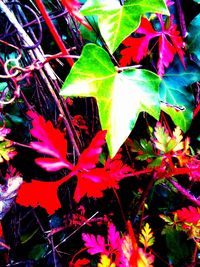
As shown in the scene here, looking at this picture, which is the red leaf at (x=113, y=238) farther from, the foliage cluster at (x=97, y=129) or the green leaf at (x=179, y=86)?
the green leaf at (x=179, y=86)

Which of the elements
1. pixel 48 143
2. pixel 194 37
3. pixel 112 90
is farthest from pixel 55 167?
pixel 194 37

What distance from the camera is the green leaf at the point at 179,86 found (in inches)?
29.8

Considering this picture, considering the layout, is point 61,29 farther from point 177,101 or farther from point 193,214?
point 193,214

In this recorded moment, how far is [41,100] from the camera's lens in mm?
660

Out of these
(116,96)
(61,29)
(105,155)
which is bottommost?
(105,155)

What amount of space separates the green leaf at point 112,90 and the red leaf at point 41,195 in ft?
0.46

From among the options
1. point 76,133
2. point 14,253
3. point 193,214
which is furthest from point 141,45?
point 14,253

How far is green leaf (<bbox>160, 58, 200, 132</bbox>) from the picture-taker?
0.76 metres

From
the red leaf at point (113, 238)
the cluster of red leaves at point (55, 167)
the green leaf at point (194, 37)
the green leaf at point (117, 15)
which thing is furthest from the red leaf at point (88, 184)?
the green leaf at point (194, 37)

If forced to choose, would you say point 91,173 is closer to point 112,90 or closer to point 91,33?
point 112,90

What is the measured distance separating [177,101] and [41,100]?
0.32 meters

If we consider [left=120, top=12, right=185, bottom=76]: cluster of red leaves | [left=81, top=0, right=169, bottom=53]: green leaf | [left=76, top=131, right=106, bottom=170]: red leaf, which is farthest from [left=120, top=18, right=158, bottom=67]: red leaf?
[left=76, top=131, right=106, bottom=170]: red leaf

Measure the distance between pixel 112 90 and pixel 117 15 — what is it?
0.14m

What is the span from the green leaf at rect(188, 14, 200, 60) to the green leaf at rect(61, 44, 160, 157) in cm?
22
